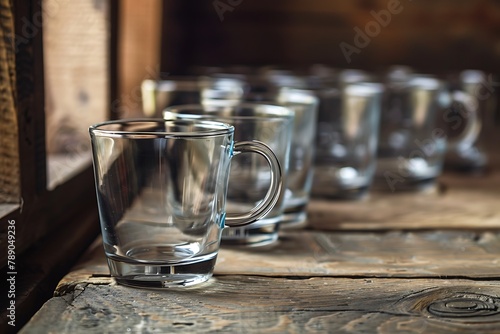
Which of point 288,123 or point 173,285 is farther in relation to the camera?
point 288,123

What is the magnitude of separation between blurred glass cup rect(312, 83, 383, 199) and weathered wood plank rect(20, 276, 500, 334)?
0.37m

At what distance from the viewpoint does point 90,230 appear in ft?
2.51

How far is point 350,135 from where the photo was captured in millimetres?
962

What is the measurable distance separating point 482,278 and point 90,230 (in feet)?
1.26

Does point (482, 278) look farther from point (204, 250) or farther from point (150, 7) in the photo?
point (150, 7)

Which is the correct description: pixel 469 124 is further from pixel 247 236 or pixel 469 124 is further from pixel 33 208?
pixel 33 208

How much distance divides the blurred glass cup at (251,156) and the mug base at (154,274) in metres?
Answer: 0.13

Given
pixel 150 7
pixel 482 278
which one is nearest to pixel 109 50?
pixel 150 7

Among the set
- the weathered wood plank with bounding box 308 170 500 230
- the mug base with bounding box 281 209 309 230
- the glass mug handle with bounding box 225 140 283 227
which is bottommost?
the weathered wood plank with bounding box 308 170 500 230

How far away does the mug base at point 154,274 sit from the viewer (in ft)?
1.80

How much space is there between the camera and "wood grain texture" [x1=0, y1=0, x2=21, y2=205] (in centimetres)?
58

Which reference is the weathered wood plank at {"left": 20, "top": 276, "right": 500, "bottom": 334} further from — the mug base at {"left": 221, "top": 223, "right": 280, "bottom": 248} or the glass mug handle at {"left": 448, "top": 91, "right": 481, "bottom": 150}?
the glass mug handle at {"left": 448, "top": 91, "right": 481, "bottom": 150}

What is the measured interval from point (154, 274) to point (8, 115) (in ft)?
0.57

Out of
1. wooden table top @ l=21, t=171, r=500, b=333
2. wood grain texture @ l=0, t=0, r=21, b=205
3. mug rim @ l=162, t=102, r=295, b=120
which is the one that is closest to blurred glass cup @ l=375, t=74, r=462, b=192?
wooden table top @ l=21, t=171, r=500, b=333
